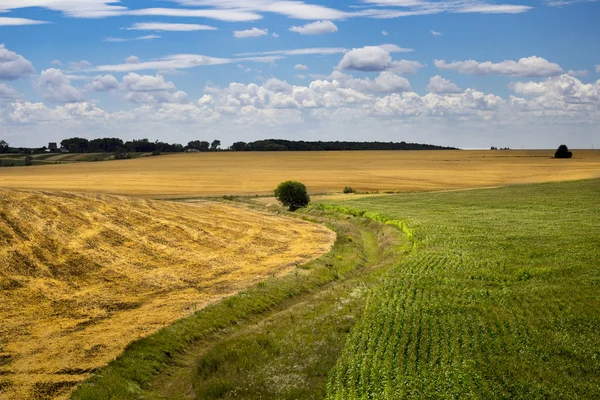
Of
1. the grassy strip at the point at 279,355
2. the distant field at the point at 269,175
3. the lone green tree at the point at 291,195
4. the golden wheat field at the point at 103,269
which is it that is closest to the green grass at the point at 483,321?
the grassy strip at the point at 279,355

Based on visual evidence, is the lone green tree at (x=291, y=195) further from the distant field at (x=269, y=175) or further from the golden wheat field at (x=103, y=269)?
the distant field at (x=269, y=175)


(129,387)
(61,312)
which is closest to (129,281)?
(61,312)

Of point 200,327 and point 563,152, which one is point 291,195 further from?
point 563,152

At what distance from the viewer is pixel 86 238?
131 feet

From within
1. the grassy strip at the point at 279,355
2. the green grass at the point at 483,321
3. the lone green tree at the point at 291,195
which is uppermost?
the lone green tree at the point at 291,195

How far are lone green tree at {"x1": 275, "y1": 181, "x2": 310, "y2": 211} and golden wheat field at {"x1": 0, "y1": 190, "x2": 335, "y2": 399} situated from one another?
13038mm

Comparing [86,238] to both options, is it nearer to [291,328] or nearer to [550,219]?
[291,328]

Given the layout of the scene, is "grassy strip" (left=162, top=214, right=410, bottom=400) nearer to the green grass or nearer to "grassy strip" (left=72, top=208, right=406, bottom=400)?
"grassy strip" (left=72, top=208, right=406, bottom=400)

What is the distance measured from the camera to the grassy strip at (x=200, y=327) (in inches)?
793

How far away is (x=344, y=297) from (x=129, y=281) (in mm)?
11299

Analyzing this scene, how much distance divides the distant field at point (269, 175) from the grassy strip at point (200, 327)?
50.8 meters

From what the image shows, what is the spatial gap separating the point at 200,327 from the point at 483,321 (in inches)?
431

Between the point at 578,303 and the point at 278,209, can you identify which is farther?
the point at 278,209

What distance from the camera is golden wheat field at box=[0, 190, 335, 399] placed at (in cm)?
2273
